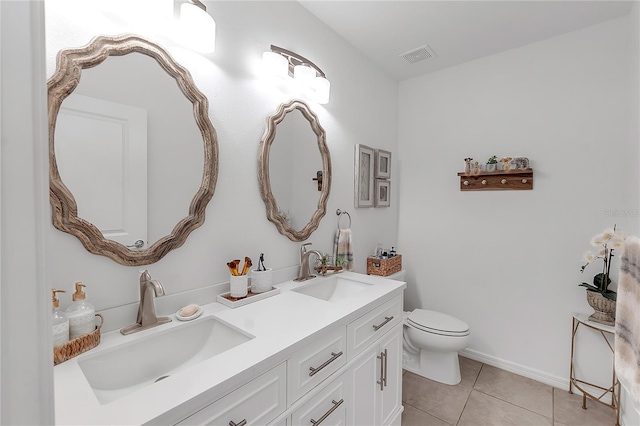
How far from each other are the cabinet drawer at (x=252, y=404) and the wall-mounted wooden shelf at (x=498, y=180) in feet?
7.33

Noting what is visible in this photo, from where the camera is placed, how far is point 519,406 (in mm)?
1956

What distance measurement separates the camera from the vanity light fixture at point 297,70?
1573 millimetres

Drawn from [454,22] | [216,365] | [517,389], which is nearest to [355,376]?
[216,365]

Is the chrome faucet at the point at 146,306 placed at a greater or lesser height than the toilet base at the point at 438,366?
greater

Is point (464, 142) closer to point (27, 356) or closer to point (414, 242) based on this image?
point (414, 242)

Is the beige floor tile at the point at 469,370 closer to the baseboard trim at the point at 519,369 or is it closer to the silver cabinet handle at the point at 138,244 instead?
the baseboard trim at the point at 519,369

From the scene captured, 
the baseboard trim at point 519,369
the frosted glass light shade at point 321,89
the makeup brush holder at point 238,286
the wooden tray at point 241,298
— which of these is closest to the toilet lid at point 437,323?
the baseboard trim at point 519,369

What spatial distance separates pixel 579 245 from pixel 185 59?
276cm

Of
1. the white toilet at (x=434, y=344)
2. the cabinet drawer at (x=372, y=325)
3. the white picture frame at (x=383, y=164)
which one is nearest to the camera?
the cabinet drawer at (x=372, y=325)

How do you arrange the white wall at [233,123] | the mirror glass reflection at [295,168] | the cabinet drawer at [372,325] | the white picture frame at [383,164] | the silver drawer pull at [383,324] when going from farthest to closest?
the white picture frame at [383,164] → the mirror glass reflection at [295,168] → the silver drawer pull at [383,324] → the cabinet drawer at [372,325] → the white wall at [233,123]

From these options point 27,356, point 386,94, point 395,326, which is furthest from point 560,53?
point 27,356

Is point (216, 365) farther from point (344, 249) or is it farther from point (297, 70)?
point (297, 70)

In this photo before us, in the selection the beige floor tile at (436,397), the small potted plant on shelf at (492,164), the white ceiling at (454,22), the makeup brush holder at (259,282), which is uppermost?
the white ceiling at (454,22)

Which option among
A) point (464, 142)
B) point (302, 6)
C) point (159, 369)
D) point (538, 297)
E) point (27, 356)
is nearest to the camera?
point (27, 356)
